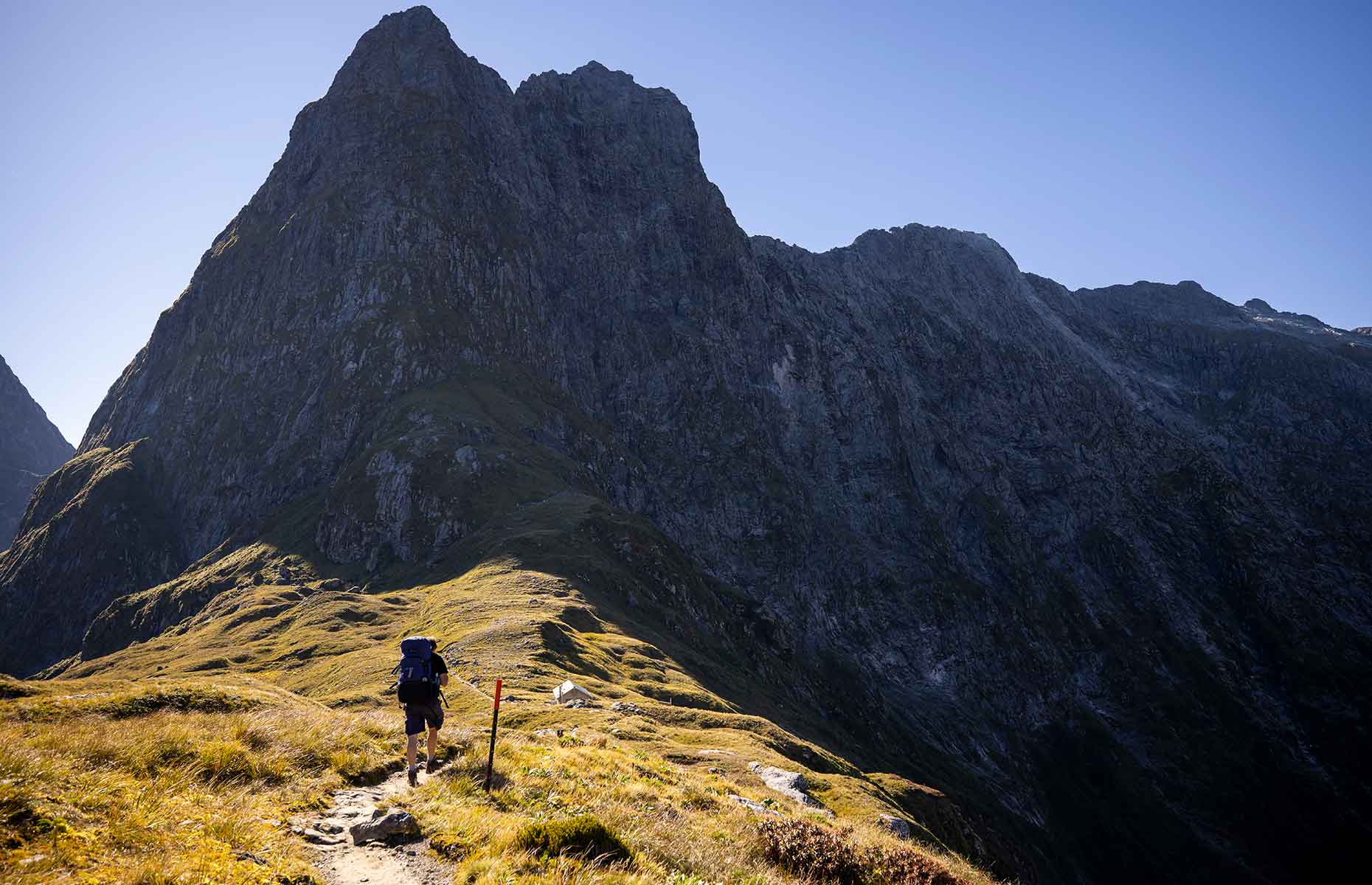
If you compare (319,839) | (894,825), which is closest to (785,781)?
(894,825)

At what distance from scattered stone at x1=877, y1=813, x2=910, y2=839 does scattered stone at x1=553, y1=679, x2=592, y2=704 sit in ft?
70.5

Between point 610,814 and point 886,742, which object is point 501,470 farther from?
point 610,814

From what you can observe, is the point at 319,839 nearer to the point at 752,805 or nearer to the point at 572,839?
the point at 572,839

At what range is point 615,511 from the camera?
145875mm

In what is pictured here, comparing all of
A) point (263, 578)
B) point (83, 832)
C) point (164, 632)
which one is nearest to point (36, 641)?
point (164, 632)

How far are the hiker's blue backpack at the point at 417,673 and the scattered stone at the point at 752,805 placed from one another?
35.8ft

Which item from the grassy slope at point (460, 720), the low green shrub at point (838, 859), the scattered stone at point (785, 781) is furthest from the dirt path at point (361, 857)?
the scattered stone at point (785, 781)

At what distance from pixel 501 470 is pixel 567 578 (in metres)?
55.0

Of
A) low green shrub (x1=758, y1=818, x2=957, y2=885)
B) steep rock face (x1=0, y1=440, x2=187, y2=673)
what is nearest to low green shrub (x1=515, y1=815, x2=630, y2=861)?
low green shrub (x1=758, y1=818, x2=957, y2=885)

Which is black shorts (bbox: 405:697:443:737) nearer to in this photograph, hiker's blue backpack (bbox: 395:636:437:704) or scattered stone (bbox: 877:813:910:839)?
hiker's blue backpack (bbox: 395:636:437:704)

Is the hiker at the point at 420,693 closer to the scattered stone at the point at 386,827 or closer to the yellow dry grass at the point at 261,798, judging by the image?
the yellow dry grass at the point at 261,798

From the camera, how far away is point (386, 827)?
12547mm

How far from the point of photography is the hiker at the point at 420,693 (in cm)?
1789

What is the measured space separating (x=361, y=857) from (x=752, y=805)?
16111mm
